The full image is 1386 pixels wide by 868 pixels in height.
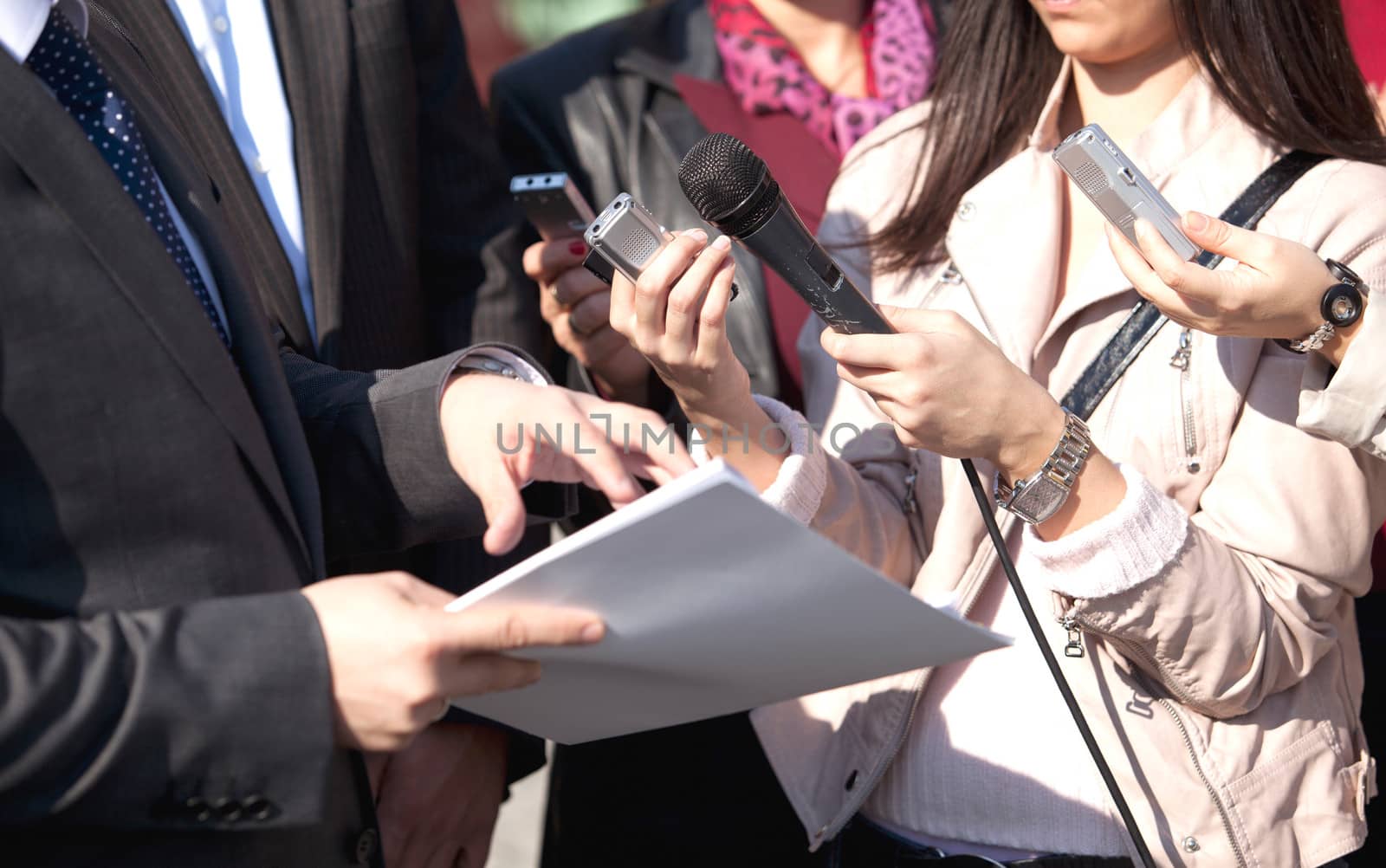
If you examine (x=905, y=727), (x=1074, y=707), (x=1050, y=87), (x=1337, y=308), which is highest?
(x=1050, y=87)

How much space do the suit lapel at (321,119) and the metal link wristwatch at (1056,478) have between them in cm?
116

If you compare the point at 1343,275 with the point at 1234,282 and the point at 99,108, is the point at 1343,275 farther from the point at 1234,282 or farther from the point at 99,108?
the point at 99,108

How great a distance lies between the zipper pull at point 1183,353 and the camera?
63.9 inches

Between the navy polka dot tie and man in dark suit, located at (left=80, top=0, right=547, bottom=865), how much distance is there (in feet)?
2.29

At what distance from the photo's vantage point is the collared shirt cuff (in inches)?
57.0

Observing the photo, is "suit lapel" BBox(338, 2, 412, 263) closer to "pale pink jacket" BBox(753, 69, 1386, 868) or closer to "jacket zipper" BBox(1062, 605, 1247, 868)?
"pale pink jacket" BBox(753, 69, 1386, 868)

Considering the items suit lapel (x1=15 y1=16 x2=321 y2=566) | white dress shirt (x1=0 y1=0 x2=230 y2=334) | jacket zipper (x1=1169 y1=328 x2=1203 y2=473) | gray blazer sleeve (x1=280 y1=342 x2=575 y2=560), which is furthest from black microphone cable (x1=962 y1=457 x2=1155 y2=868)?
white dress shirt (x1=0 y1=0 x2=230 y2=334)

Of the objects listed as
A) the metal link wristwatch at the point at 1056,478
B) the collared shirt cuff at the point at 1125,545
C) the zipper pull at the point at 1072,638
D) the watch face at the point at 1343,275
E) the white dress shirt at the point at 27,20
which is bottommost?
Answer: the zipper pull at the point at 1072,638

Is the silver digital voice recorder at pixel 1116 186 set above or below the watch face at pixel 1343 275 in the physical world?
above

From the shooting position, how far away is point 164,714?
1019 millimetres

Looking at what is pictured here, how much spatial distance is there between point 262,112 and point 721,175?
3.44ft

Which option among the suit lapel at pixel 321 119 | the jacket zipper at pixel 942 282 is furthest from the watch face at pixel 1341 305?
the suit lapel at pixel 321 119

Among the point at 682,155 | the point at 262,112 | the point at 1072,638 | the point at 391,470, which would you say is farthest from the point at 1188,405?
the point at 262,112

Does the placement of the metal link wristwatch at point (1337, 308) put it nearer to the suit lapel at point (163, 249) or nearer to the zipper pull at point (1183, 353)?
the zipper pull at point (1183, 353)
